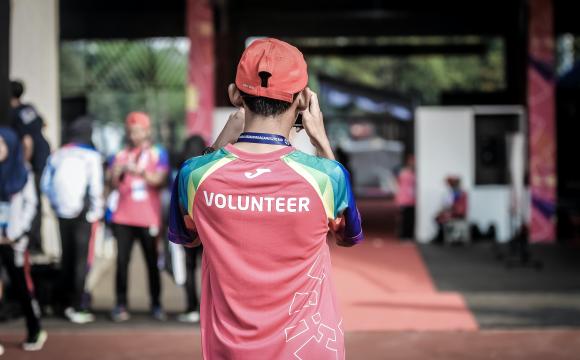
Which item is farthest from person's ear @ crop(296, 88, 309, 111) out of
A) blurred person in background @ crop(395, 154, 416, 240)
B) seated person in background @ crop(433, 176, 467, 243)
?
blurred person in background @ crop(395, 154, 416, 240)

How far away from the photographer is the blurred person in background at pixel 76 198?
7473 mm

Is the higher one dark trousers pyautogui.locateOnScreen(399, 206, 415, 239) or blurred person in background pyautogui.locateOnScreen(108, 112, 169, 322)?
blurred person in background pyautogui.locateOnScreen(108, 112, 169, 322)

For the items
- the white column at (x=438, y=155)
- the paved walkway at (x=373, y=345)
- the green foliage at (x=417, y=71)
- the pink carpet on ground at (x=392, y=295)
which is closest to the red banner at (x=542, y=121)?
the white column at (x=438, y=155)

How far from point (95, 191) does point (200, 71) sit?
7.89 m

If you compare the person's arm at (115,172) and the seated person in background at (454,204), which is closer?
the person's arm at (115,172)

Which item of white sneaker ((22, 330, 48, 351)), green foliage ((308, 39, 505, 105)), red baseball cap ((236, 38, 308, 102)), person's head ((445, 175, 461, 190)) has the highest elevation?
green foliage ((308, 39, 505, 105))

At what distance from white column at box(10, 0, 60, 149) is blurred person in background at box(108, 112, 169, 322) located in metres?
3.33

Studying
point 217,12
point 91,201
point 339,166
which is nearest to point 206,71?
point 217,12

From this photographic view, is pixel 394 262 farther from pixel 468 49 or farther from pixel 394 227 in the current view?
pixel 468 49

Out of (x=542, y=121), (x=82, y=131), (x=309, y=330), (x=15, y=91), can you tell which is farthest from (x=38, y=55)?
(x=309, y=330)

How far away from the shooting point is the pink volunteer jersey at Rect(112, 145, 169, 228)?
7.53m

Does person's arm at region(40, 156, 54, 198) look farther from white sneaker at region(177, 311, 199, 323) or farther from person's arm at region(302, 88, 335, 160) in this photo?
person's arm at region(302, 88, 335, 160)

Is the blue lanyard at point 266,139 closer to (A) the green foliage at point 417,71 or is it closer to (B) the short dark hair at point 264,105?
(B) the short dark hair at point 264,105

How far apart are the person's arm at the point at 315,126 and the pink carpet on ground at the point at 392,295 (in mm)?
4966
